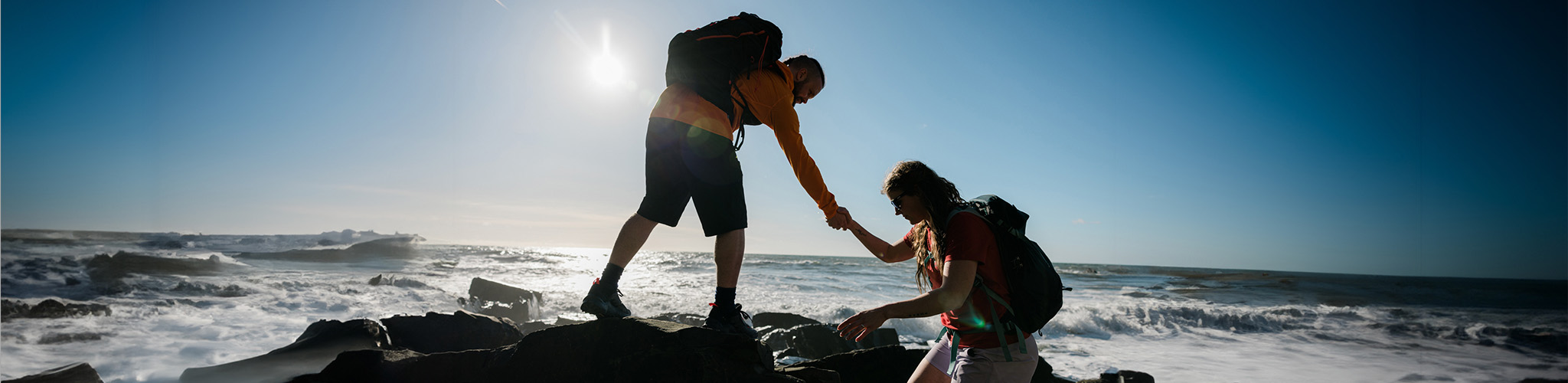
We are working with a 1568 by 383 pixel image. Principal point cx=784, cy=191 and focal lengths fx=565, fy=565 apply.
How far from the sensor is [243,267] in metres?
16.4

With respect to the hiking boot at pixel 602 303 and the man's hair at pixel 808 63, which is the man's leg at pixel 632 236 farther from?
the man's hair at pixel 808 63

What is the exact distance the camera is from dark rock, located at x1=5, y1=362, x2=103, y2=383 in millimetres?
4391

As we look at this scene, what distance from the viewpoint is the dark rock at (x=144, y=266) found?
530 inches

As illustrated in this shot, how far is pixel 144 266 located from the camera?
586 inches

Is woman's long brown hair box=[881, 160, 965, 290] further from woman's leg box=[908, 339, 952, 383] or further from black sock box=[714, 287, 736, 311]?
black sock box=[714, 287, 736, 311]

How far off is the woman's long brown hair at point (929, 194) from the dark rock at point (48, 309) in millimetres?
12587

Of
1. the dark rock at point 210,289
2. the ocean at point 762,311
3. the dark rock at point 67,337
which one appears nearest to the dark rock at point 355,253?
the ocean at point 762,311

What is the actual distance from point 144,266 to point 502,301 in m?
11.1

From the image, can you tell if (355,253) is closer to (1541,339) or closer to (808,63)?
(808,63)

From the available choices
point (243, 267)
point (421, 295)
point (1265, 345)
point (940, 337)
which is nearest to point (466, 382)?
point (940, 337)

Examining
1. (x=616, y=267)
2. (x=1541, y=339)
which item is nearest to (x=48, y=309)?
(x=616, y=267)

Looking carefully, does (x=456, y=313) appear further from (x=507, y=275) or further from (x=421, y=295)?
(x=507, y=275)

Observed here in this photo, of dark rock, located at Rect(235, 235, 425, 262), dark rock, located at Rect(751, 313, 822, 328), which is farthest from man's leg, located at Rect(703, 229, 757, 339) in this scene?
dark rock, located at Rect(235, 235, 425, 262)

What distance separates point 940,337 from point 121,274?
19.4 meters
